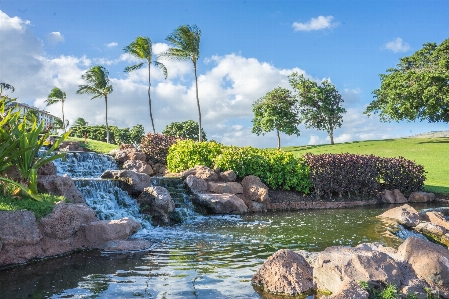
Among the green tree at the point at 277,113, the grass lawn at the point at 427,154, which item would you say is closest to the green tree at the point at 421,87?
the grass lawn at the point at 427,154

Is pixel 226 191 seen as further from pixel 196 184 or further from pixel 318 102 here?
pixel 318 102

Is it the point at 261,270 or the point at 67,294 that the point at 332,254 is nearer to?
the point at 261,270

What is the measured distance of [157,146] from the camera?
24.6 metres

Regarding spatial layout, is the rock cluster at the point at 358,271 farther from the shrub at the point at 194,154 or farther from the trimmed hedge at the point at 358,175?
the trimmed hedge at the point at 358,175

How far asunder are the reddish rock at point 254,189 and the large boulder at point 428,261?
10899mm

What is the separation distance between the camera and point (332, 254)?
628 cm

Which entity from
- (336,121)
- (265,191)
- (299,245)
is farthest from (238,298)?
(336,121)

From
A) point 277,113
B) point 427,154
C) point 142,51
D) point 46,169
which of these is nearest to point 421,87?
point 427,154

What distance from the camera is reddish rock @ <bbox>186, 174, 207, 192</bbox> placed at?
54.4 ft

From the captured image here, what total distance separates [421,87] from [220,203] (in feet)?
104

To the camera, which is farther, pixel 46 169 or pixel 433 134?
pixel 433 134

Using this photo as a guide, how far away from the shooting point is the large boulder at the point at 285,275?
241 inches

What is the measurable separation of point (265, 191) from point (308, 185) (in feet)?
11.5

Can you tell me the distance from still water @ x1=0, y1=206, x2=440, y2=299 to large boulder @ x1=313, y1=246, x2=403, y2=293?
1049mm
